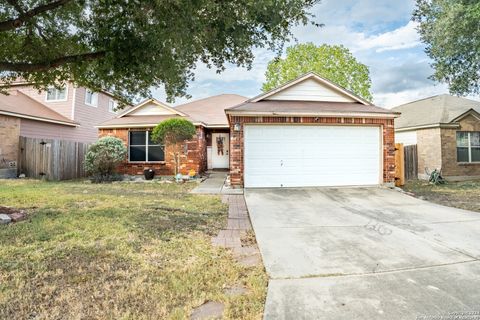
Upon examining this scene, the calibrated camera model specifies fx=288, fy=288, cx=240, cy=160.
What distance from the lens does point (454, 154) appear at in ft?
48.1

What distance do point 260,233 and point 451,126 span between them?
46.8 feet

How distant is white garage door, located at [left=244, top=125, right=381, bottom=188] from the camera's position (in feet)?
Answer: 33.9

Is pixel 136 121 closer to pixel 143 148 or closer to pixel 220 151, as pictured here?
pixel 143 148

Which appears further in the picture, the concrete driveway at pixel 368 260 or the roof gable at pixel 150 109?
the roof gable at pixel 150 109

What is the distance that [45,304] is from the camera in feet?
9.04

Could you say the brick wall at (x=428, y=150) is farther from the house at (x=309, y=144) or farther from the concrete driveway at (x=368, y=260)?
the concrete driveway at (x=368, y=260)

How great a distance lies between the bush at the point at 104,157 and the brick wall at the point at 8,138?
405cm

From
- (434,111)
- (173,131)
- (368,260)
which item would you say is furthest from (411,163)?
(368,260)

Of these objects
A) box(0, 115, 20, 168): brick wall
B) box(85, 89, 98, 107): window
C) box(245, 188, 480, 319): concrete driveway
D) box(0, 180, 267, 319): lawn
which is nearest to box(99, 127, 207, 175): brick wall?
box(0, 115, 20, 168): brick wall

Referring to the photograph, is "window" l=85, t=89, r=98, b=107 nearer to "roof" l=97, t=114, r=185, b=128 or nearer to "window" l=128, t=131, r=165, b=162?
"roof" l=97, t=114, r=185, b=128

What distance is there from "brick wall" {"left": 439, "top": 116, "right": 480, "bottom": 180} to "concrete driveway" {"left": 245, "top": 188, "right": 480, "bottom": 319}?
8898mm

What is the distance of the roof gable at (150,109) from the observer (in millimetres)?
15367

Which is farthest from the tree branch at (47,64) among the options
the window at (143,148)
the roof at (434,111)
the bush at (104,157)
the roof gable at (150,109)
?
the roof at (434,111)

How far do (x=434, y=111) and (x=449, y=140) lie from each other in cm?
214
